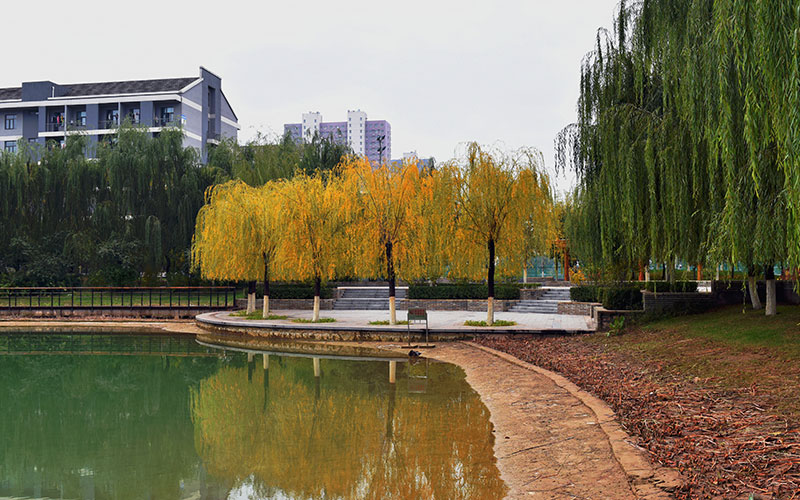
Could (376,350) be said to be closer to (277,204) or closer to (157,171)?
(277,204)

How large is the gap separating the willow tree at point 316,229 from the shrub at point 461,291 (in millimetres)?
7917

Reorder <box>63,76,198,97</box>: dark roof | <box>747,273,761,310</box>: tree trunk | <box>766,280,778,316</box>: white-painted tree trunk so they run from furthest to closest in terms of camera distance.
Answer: <box>63,76,198,97</box>: dark roof
<box>747,273,761,310</box>: tree trunk
<box>766,280,778,316</box>: white-painted tree trunk

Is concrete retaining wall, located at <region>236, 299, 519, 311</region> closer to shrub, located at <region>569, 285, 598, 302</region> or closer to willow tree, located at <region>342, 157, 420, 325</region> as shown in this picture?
shrub, located at <region>569, 285, 598, 302</region>

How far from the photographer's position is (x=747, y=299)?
1570cm

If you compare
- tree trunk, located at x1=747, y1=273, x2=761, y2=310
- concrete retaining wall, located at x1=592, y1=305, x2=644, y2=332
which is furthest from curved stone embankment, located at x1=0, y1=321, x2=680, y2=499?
tree trunk, located at x1=747, y1=273, x2=761, y2=310

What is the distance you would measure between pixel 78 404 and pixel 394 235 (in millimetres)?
10104

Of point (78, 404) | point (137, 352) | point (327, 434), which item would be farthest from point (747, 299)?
point (137, 352)

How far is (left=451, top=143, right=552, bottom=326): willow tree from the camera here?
56.9 feet

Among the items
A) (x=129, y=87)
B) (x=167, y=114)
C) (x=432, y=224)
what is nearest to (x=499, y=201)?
(x=432, y=224)

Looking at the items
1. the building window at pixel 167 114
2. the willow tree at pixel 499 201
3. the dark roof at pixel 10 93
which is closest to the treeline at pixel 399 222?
the willow tree at pixel 499 201

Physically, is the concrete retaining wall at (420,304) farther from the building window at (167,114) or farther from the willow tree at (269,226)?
the building window at (167,114)

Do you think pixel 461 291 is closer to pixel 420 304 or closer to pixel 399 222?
pixel 420 304

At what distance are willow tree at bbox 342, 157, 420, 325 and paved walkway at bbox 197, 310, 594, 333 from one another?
171 cm

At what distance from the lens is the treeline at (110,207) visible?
3019cm
